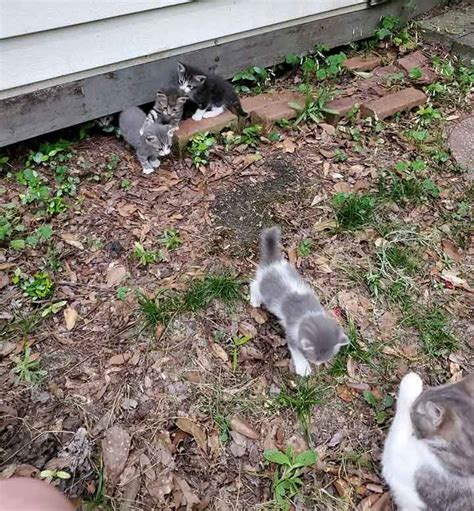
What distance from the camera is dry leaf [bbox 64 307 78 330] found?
2.87 meters

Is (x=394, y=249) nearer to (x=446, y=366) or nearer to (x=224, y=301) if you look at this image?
(x=446, y=366)

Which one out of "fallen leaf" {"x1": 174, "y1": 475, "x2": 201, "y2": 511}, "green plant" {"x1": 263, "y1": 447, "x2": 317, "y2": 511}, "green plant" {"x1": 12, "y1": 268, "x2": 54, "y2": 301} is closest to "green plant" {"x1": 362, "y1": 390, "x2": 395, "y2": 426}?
"green plant" {"x1": 263, "y1": 447, "x2": 317, "y2": 511}

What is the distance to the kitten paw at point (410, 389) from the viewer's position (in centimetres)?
241

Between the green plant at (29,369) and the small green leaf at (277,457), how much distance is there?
125 cm

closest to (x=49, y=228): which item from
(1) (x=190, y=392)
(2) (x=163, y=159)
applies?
(2) (x=163, y=159)

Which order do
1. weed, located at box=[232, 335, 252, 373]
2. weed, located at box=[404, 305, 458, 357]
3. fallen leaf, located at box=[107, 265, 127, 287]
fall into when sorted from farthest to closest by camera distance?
fallen leaf, located at box=[107, 265, 127, 287], weed, located at box=[404, 305, 458, 357], weed, located at box=[232, 335, 252, 373]

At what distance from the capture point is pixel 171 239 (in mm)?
3291

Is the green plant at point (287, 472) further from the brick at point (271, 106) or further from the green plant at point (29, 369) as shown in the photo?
the brick at point (271, 106)

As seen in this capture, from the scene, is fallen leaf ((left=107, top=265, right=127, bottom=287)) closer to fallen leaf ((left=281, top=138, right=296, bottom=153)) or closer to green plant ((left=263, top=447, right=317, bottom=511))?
green plant ((left=263, top=447, right=317, bottom=511))

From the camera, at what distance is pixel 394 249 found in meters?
3.29

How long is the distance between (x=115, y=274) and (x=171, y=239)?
1.43ft

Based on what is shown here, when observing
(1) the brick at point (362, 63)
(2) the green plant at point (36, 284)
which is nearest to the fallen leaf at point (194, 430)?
(2) the green plant at point (36, 284)

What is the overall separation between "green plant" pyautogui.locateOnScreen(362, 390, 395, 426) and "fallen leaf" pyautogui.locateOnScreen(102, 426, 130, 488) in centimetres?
128

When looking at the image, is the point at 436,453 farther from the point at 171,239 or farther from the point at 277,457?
→ the point at 171,239
